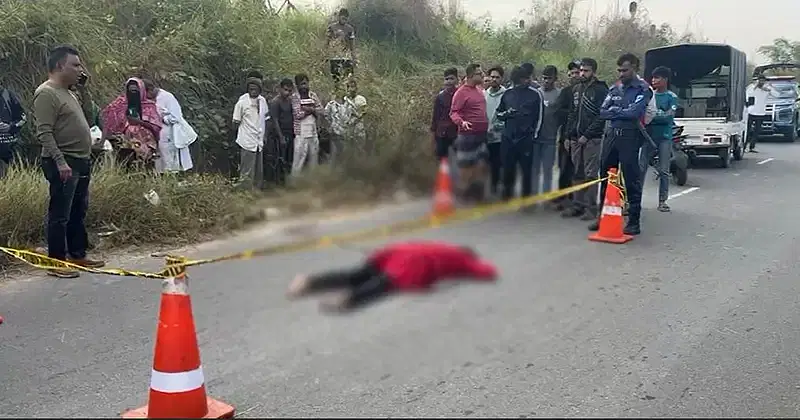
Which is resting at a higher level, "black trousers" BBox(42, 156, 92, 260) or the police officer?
the police officer

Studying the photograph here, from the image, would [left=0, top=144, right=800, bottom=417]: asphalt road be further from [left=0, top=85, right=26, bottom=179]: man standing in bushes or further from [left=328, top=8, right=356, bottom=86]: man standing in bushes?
[left=0, top=85, right=26, bottom=179]: man standing in bushes

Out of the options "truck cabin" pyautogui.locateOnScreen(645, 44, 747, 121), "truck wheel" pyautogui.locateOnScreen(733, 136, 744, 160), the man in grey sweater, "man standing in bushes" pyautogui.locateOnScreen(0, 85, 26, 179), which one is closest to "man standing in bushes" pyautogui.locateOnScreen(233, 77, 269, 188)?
the man in grey sweater

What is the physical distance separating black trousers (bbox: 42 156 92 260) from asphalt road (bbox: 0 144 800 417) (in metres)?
0.32

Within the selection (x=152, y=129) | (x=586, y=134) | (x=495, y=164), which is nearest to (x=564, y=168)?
(x=586, y=134)

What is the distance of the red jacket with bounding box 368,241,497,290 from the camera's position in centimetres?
126

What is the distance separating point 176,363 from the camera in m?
3.12

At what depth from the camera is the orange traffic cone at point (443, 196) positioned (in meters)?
1.30

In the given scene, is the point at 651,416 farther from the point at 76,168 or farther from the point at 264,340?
the point at 76,168

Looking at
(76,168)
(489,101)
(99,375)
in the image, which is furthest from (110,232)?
(489,101)

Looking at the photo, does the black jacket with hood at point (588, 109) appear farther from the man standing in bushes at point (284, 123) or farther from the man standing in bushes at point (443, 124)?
the man standing in bushes at point (284, 123)

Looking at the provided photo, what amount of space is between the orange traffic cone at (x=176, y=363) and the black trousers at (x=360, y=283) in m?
1.74

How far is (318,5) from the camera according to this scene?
5223mm

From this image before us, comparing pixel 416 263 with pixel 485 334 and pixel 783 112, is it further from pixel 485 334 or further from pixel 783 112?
pixel 783 112

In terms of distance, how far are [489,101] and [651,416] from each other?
87.4 inches
